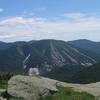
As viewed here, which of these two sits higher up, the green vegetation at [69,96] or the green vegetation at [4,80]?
the green vegetation at [69,96]

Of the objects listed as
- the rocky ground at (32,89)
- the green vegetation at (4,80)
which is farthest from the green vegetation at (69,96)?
the green vegetation at (4,80)

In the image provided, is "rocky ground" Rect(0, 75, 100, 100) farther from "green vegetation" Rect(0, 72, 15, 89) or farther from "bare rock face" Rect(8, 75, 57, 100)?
"green vegetation" Rect(0, 72, 15, 89)

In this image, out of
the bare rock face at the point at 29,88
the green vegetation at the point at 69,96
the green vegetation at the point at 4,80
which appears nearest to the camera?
the green vegetation at the point at 69,96

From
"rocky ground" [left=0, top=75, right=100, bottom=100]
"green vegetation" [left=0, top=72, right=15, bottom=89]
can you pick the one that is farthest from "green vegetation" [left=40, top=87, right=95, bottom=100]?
"green vegetation" [left=0, top=72, right=15, bottom=89]

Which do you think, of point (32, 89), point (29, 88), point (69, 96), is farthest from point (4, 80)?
point (69, 96)

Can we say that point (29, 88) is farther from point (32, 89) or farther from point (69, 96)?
point (69, 96)

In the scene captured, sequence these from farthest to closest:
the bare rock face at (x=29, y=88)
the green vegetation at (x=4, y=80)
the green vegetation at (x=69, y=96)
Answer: the green vegetation at (x=4, y=80), the bare rock face at (x=29, y=88), the green vegetation at (x=69, y=96)

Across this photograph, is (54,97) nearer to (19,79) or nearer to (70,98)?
(70,98)

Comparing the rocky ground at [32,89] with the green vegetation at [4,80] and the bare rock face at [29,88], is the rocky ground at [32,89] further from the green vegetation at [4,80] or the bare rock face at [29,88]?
the green vegetation at [4,80]
